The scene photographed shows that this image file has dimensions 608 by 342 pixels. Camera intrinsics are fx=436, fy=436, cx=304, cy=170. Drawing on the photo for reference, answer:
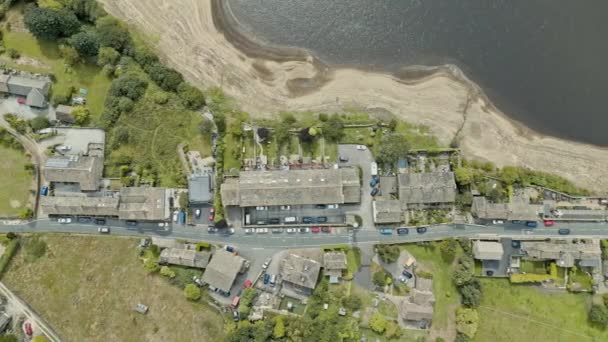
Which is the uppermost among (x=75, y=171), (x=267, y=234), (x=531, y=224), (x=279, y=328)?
(x=75, y=171)

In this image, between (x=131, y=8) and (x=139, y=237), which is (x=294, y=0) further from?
(x=139, y=237)

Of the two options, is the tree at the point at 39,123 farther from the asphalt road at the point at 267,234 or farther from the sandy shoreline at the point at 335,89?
the sandy shoreline at the point at 335,89

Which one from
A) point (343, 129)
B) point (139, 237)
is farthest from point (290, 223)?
point (139, 237)

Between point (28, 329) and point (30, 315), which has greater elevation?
point (30, 315)

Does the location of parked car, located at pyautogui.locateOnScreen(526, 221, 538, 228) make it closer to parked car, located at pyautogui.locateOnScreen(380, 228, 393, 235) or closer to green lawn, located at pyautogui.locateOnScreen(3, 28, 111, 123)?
parked car, located at pyautogui.locateOnScreen(380, 228, 393, 235)

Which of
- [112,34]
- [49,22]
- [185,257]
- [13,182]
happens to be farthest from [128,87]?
[185,257]

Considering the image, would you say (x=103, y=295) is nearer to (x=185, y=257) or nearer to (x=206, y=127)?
(x=185, y=257)

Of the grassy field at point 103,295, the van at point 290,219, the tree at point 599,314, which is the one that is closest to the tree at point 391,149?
the van at point 290,219

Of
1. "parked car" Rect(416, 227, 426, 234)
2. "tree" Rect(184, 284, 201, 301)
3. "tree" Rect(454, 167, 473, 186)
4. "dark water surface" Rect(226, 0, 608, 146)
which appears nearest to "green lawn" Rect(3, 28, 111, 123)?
"dark water surface" Rect(226, 0, 608, 146)
